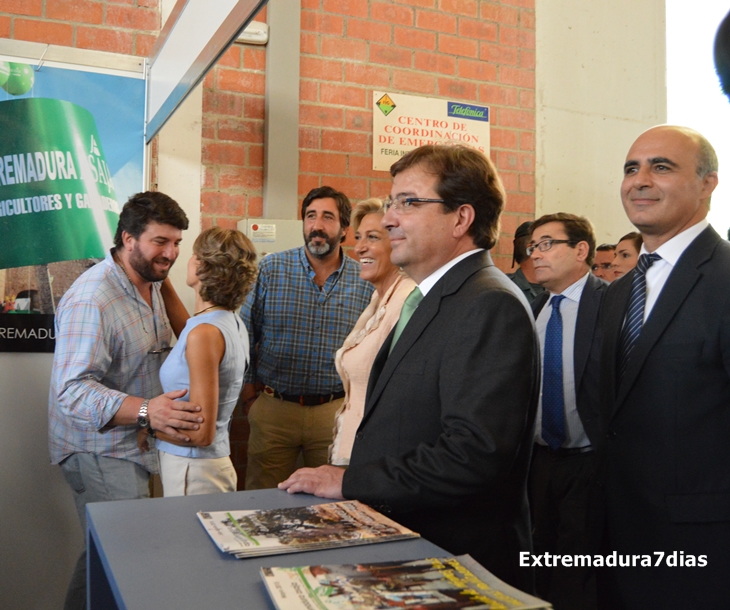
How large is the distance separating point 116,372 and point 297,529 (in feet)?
4.67

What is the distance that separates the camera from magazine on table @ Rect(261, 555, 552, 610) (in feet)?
2.69

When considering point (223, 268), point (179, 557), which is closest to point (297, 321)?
point (223, 268)

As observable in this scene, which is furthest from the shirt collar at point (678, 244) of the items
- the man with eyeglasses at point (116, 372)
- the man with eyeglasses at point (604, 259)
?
the man with eyeglasses at point (604, 259)

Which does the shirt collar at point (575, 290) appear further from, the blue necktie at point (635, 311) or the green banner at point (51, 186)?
the green banner at point (51, 186)

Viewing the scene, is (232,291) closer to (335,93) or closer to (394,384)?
(394,384)

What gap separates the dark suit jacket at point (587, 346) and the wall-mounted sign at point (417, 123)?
4.40ft

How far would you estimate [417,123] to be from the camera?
3.93 m

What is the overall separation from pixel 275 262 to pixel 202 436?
144 cm

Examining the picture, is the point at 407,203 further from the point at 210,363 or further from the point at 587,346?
the point at 587,346

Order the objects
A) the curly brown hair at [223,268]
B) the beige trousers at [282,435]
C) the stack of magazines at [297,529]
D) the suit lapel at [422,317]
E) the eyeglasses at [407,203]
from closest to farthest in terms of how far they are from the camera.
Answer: the stack of magazines at [297,529] < the suit lapel at [422,317] < the eyeglasses at [407,203] < the curly brown hair at [223,268] < the beige trousers at [282,435]

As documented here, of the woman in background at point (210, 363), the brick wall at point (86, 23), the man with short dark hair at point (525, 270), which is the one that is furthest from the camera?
the man with short dark hair at point (525, 270)

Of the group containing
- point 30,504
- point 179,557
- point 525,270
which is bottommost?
point 30,504

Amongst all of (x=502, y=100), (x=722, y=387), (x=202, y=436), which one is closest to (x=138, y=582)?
(x=202, y=436)

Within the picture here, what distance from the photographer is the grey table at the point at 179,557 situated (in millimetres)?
879
